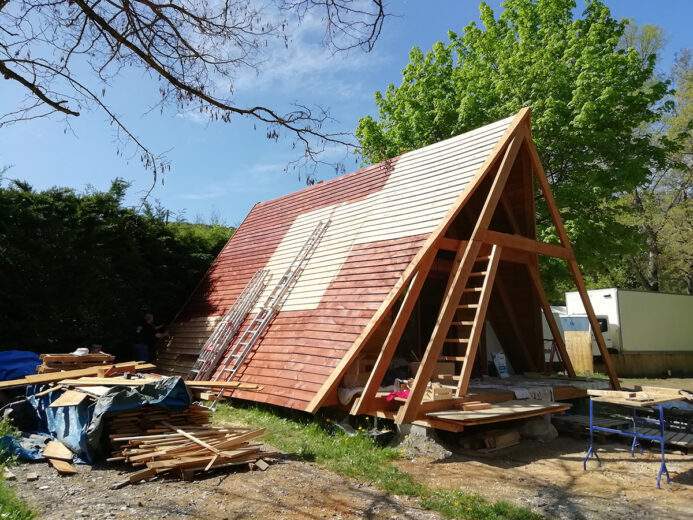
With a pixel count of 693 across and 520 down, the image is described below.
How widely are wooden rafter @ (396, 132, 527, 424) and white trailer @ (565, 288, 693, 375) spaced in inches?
491

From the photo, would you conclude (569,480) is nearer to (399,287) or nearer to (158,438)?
(399,287)

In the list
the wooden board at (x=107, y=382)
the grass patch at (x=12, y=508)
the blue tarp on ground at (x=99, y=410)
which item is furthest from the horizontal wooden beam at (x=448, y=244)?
the grass patch at (x=12, y=508)

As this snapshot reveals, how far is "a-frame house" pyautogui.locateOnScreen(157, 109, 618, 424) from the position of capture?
25.6ft

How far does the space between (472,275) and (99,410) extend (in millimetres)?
5625

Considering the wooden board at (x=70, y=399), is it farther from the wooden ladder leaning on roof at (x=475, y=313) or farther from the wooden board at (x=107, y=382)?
the wooden ladder leaning on roof at (x=475, y=313)

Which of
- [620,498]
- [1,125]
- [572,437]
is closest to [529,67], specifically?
[572,437]

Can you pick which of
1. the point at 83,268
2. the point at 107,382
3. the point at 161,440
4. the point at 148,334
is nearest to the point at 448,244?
the point at 161,440

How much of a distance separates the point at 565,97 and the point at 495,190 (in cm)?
1030

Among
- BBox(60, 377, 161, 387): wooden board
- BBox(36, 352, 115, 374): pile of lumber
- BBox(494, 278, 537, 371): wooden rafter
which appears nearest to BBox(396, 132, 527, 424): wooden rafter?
BBox(494, 278, 537, 371): wooden rafter

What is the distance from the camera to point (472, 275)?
8.45 m

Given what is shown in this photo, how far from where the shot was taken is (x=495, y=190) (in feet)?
27.9

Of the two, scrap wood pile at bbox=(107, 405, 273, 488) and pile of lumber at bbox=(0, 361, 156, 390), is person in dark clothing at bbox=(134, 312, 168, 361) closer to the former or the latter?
pile of lumber at bbox=(0, 361, 156, 390)

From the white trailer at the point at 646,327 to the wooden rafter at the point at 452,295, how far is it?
12477 millimetres

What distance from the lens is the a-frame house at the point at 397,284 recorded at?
780cm
